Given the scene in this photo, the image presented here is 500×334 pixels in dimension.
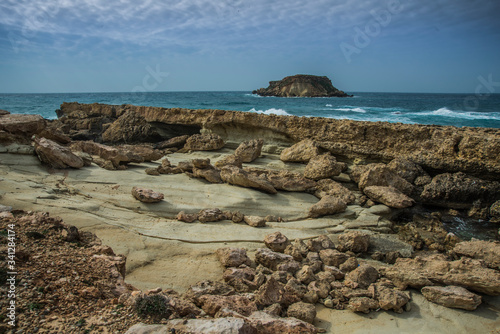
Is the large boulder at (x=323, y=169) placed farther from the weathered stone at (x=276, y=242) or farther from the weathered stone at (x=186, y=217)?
the weathered stone at (x=186, y=217)

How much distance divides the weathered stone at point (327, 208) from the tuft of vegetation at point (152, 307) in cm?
351

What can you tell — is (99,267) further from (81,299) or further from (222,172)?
(222,172)

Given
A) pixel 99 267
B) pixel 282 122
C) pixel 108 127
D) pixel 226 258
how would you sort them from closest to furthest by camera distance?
pixel 99 267 → pixel 226 258 → pixel 282 122 → pixel 108 127

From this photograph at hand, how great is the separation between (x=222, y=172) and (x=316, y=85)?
59.6 metres

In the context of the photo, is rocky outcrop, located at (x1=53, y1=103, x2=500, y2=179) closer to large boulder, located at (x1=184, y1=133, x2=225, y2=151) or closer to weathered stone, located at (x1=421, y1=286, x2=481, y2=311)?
large boulder, located at (x1=184, y1=133, x2=225, y2=151)

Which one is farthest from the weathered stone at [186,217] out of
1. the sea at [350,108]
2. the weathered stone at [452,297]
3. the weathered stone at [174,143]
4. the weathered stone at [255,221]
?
the sea at [350,108]

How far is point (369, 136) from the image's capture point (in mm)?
7242

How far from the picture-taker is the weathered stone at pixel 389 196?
570 cm

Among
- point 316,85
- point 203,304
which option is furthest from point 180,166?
point 316,85

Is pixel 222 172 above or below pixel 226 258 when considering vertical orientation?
above

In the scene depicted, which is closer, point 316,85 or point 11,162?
point 11,162

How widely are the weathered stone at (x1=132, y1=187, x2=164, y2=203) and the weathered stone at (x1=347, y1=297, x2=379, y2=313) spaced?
3.25 m

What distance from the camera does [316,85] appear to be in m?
62.1

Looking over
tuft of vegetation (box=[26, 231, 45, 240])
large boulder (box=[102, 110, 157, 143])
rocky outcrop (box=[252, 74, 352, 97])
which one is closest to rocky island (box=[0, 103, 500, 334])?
tuft of vegetation (box=[26, 231, 45, 240])
